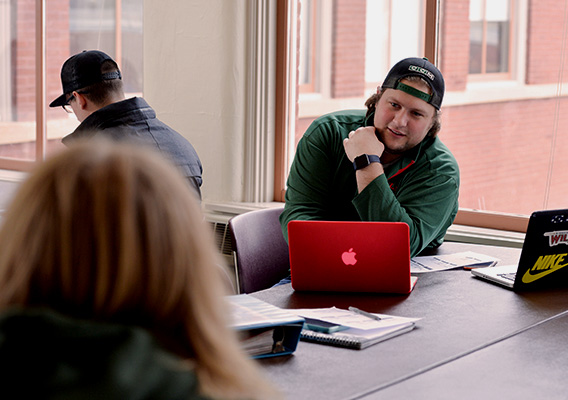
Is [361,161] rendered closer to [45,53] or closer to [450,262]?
[450,262]

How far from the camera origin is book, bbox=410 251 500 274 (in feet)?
7.46

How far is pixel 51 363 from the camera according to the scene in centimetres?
69

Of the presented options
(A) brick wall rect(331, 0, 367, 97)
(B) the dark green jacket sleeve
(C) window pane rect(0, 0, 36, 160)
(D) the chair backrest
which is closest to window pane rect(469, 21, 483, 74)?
(A) brick wall rect(331, 0, 367, 97)

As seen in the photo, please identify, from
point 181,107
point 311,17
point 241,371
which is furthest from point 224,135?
point 241,371

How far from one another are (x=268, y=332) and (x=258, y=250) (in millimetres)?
1038

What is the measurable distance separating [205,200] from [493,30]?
5.41 feet

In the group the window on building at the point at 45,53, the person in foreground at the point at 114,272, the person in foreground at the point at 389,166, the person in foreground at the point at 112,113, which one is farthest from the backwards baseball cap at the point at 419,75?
the window on building at the point at 45,53

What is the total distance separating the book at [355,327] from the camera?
156cm

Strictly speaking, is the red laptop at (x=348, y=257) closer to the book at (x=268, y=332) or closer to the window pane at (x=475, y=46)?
the book at (x=268, y=332)

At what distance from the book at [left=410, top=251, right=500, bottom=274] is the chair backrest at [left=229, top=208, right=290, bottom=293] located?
1.58ft

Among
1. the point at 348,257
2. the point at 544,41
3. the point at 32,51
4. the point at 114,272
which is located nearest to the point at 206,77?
the point at 544,41

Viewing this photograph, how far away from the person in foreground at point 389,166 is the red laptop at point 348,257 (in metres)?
0.43

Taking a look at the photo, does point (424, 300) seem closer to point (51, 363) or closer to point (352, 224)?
point (352, 224)

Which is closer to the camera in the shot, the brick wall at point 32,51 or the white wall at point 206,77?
the white wall at point 206,77
